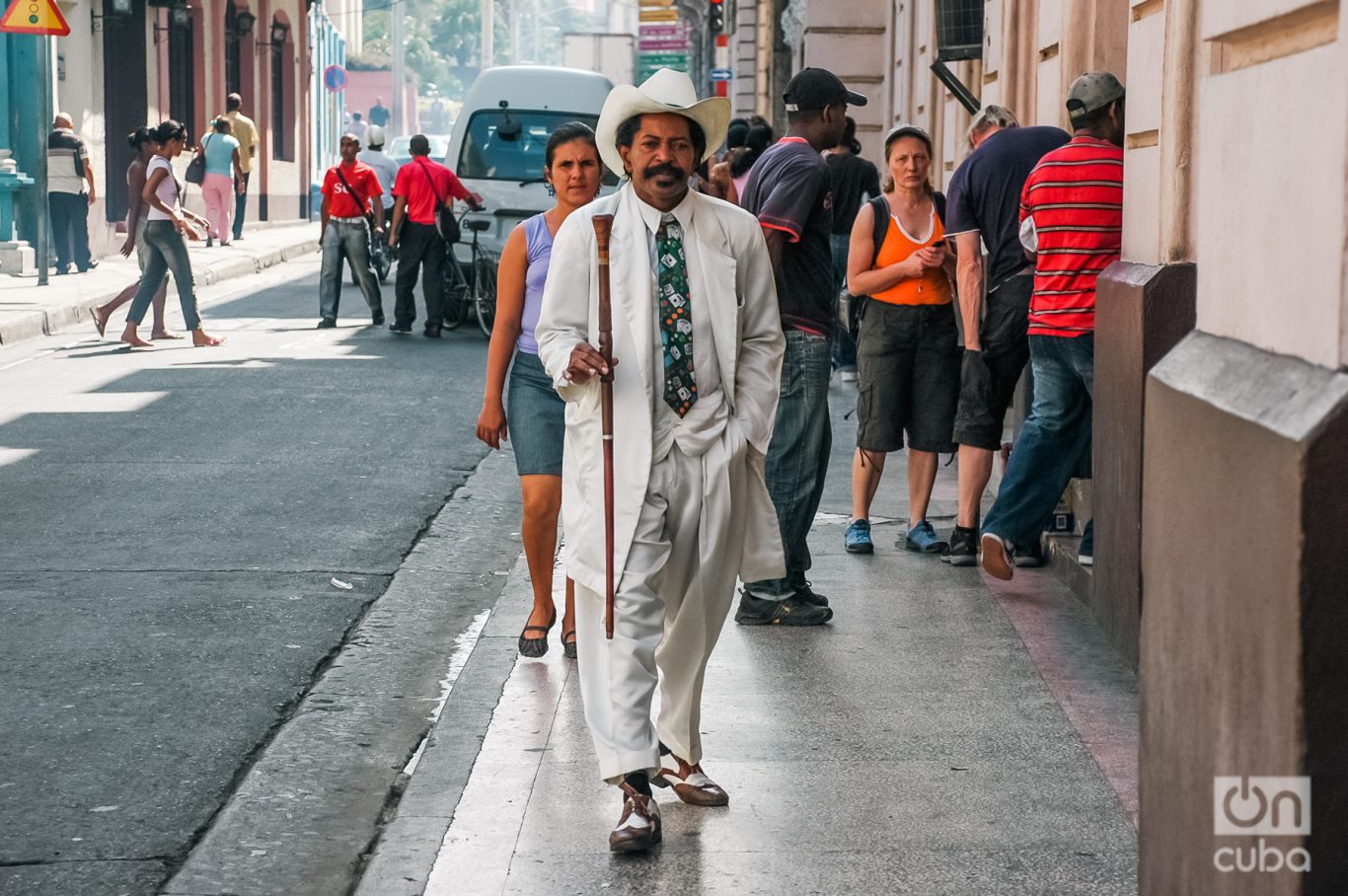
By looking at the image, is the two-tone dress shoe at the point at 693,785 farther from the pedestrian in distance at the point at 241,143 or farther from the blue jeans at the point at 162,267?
the pedestrian in distance at the point at 241,143

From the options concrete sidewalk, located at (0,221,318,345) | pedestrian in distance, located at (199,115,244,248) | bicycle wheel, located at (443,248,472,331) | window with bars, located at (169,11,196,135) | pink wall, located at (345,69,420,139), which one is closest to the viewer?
concrete sidewalk, located at (0,221,318,345)

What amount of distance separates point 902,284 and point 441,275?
10212 mm

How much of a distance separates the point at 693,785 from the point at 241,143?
1215 inches

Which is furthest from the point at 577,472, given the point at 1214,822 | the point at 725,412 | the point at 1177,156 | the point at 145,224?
the point at 145,224

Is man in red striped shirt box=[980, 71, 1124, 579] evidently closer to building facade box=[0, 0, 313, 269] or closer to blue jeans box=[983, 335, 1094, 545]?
blue jeans box=[983, 335, 1094, 545]

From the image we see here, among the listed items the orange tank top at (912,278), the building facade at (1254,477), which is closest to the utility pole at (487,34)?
the orange tank top at (912,278)

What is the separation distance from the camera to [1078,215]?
7.09m

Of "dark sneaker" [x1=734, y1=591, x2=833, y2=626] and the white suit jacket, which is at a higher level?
the white suit jacket

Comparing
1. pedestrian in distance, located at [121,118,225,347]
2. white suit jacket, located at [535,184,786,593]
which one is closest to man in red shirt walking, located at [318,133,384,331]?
pedestrian in distance, located at [121,118,225,347]

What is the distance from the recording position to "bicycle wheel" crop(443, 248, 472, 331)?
58.5ft

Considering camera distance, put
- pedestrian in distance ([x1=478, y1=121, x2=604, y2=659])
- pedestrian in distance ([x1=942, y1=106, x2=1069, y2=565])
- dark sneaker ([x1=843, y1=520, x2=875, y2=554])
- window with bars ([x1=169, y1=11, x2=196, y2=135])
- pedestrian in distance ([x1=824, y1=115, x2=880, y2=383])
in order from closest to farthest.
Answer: pedestrian in distance ([x1=478, y1=121, x2=604, y2=659]) < pedestrian in distance ([x1=942, y1=106, x2=1069, y2=565]) < dark sneaker ([x1=843, y1=520, x2=875, y2=554]) < pedestrian in distance ([x1=824, y1=115, x2=880, y2=383]) < window with bars ([x1=169, y1=11, x2=196, y2=135])

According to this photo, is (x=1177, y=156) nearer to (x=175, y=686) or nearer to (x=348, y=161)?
(x=175, y=686)

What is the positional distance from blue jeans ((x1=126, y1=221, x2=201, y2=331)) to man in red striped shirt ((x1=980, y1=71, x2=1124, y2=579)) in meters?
9.96

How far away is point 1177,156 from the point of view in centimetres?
638
